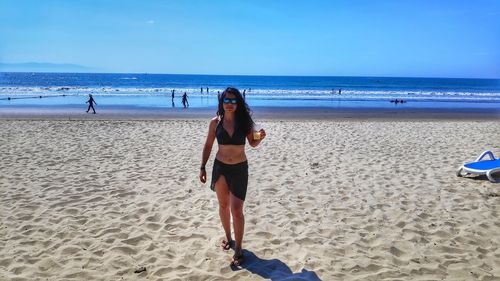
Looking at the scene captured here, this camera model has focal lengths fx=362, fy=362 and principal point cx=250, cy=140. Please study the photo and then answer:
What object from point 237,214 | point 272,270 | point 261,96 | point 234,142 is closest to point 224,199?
point 237,214

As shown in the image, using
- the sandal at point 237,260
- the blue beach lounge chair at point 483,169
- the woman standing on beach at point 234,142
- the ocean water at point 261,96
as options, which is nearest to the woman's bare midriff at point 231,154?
the woman standing on beach at point 234,142

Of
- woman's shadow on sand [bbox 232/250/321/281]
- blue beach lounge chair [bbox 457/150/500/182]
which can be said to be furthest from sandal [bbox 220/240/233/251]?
blue beach lounge chair [bbox 457/150/500/182]

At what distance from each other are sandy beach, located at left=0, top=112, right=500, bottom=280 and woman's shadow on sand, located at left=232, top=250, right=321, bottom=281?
0.06 ft

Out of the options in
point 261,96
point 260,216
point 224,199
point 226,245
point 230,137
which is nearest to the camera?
point 230,137

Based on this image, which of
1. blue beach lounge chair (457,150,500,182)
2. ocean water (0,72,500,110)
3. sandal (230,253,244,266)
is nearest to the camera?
sandal (230,253,244,266)

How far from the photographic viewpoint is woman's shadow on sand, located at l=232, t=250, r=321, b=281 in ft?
11.4

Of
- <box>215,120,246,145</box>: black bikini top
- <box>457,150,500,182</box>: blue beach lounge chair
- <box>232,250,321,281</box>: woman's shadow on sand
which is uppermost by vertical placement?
<box>215,120,246,145</box>: black bikini top

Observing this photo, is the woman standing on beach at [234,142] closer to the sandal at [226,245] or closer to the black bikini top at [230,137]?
the black bikini top at [230,137]

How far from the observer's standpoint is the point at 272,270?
359cm

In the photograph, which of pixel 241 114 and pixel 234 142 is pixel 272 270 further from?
pixel 241 114

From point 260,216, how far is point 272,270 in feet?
4.71

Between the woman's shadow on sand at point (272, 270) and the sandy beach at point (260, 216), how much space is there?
2cm

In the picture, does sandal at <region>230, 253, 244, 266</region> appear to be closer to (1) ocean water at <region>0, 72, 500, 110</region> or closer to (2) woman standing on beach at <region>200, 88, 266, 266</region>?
(2) woman standing on beach at <region>200, 88, 266, 266</region>

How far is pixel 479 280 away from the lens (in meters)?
3.42
